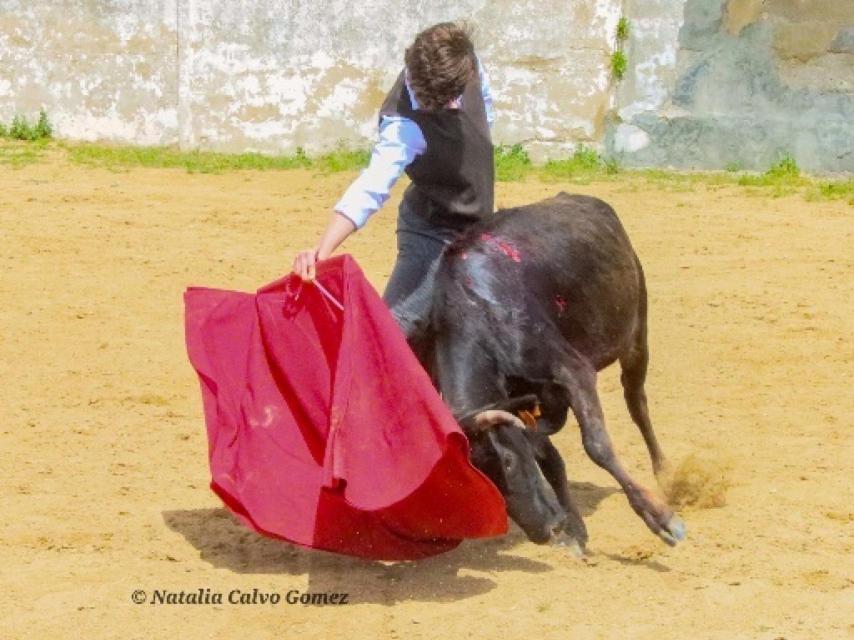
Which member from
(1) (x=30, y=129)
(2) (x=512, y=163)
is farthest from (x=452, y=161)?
(1) (x=30, y=129)

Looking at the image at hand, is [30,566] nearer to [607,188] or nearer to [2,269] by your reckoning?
[2,269]

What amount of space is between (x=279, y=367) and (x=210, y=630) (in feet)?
3.73

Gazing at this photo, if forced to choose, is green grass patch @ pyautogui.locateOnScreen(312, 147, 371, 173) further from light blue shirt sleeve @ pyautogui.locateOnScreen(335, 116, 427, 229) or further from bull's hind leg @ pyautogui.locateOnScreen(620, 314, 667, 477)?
light blue shirt sleeve @ pyautogui.locateOnScreen(335, 116, 427, 229)

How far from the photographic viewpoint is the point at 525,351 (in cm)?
509

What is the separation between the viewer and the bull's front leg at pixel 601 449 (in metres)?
4.90

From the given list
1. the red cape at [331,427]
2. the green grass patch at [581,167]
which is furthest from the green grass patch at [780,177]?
the red cape at [331,427]

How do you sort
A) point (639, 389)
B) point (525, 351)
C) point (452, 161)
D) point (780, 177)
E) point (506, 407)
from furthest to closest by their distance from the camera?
point (780, 177) < point (639, 389) < point (452, 161) < point (525, 351) < point (506, 407)

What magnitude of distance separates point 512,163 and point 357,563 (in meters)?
7.30

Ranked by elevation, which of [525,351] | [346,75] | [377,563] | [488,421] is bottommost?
[377,563]

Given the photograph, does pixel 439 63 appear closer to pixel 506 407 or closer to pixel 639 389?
pixel 506 407

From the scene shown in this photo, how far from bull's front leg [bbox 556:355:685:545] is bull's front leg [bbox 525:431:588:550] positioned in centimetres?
18

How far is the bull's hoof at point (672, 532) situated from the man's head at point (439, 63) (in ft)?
5.06

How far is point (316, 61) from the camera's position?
12.3 metres

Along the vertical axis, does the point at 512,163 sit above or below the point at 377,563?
above
